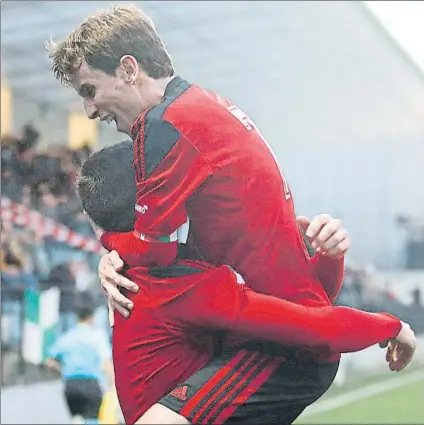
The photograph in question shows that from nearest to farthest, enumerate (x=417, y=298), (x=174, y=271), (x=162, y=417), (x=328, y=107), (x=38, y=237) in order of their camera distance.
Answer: (x=162, y=417)
(x=174, y=271)
(x=417, y=298)
(x=328, y=107)
(x=38, y=237)

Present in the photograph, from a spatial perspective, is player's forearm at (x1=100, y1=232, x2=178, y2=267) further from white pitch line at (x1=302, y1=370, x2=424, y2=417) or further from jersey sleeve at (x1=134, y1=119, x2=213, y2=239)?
white pitch line at (x1=302, y1=370, x2=424, y2=417)

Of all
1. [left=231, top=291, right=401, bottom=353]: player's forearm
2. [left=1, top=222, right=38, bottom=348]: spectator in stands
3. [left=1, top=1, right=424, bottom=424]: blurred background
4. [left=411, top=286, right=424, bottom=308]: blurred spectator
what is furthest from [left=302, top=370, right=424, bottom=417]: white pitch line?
[left=1, top=222, right=38, bottom=348]: spectator in stands

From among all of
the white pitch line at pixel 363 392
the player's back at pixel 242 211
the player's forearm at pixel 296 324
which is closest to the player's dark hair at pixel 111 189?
the player's back at pixel 242 211

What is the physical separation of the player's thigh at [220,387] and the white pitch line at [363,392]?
0.56 m

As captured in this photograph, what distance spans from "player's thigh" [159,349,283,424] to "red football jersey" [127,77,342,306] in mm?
109

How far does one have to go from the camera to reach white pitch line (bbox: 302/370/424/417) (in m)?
1.72

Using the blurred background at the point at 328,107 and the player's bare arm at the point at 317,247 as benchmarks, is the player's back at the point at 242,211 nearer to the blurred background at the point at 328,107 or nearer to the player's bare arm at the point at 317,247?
the player's bare arm at the point at 317,247

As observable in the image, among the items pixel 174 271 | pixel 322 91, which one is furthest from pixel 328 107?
pixel 174 271

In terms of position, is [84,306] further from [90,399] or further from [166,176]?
[166,176]

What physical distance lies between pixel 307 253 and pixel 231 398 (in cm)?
25

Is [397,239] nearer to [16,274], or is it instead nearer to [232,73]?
[232,73]

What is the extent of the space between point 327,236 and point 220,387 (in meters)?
0.26

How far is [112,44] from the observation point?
1.21 metres

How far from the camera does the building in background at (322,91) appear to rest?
1872 mm
